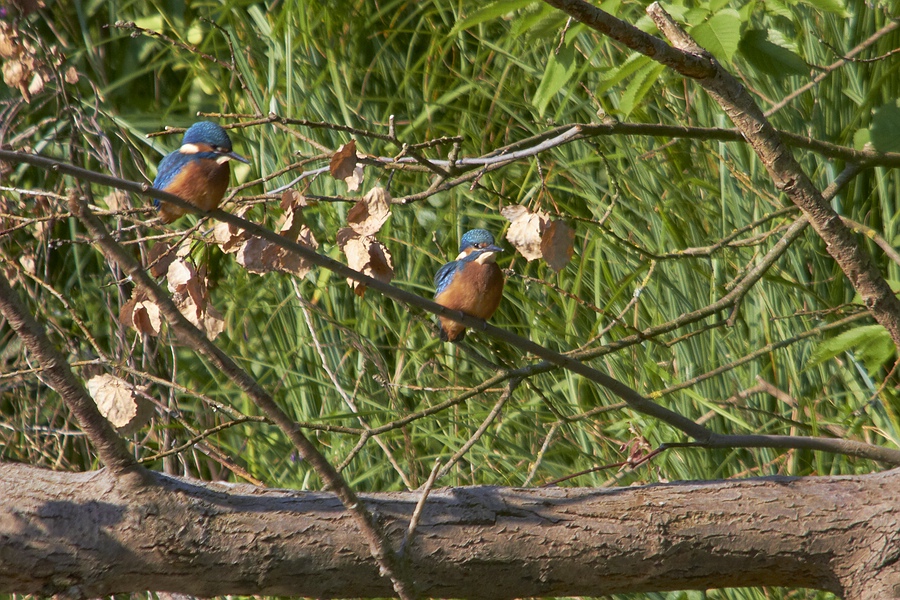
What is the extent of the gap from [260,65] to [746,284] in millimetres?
2499

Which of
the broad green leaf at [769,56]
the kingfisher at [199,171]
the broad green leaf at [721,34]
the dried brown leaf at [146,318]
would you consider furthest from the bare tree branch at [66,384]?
the broad green leaf at [769,56]

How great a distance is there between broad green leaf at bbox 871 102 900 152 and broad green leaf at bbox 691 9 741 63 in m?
0.42

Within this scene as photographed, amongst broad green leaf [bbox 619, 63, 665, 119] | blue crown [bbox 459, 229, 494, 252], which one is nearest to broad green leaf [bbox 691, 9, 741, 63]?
broad green leaf [bbox 619, 63, 665, 119]

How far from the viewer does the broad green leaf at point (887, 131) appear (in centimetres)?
192

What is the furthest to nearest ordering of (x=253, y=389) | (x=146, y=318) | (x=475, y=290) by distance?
1. (x=475, y=290)
2. (x=146, y=318)
3. (x=253, y=389)

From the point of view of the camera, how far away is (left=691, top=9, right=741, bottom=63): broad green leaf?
5.54ft

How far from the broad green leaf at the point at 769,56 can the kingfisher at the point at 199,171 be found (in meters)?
1.16

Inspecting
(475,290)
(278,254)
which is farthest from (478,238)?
(278,254)

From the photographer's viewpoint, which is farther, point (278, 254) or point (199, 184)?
point (199, 184)

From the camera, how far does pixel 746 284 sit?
7.11ft

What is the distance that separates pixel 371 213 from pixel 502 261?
1.93 meters

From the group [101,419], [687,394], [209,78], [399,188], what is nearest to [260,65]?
[209,78]

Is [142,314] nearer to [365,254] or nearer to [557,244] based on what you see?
[365,254]

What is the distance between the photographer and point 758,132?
188 centimetres
